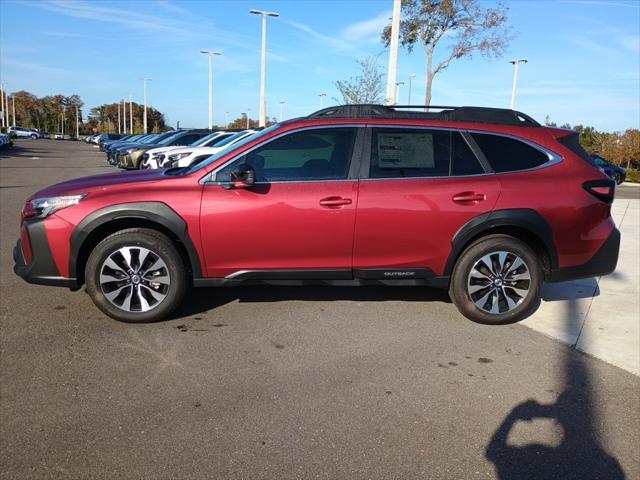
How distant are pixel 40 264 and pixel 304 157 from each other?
7.83 ft

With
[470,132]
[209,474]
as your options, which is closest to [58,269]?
[209,474]

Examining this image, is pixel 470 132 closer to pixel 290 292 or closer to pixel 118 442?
pixel 290 292

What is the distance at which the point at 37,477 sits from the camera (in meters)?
2.53

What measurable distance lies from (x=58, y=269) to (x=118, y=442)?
2.08 m

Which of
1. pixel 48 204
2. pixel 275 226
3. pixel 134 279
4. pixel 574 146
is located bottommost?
pixel 134 279

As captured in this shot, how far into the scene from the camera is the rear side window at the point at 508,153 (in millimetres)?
4801

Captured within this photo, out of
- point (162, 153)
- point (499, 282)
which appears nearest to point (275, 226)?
point (499, 282)

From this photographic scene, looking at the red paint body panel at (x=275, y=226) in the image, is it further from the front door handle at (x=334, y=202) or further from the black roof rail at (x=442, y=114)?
the black roof rail at (x=442, y=114)

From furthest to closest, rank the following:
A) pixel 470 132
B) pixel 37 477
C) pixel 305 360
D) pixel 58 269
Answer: pixel 470 132
pixel 58 269
pixel 305 360
pixel 37 477

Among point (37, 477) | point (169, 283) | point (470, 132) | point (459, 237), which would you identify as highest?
point (470, 132)

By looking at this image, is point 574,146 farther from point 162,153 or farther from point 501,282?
point 162,153

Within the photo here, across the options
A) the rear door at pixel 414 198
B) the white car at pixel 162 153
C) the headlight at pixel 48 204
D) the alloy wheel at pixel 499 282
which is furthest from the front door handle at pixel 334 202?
the white car at pixel 162 153

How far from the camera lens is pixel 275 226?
448 centimetres

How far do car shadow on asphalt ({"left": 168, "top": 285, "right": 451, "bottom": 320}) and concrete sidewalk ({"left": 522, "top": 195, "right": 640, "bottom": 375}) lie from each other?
3.58 feet
